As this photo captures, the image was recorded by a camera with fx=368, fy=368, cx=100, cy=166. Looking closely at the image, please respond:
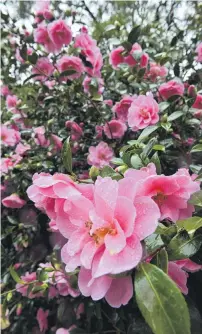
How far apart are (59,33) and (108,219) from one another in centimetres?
119

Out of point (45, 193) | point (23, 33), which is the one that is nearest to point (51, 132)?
point (23, 33)

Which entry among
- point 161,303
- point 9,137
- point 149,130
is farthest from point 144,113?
point 9,137

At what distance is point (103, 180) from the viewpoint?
0.51 m

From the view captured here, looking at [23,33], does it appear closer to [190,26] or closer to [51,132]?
[51,132]

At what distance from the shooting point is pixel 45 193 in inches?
22.2

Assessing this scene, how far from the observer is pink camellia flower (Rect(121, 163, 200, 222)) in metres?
0.54

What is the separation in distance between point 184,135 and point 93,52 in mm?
506

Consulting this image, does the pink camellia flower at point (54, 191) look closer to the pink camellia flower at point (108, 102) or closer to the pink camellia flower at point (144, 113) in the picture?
the pink camellia flower at point (144, 113)

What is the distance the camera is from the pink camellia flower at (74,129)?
4.91 feet

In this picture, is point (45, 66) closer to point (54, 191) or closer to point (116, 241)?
point (54, 191)

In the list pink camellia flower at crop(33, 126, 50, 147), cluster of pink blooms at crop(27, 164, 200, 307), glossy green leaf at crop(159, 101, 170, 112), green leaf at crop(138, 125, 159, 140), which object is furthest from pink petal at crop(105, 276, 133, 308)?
pink camellia flower at crop(33, 126, 50, 147)

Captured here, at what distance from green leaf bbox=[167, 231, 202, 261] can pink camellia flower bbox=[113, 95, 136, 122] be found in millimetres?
786

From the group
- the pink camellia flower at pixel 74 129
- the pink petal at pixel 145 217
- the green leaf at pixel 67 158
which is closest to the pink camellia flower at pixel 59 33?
the pink camellia flower at pixel 74 129

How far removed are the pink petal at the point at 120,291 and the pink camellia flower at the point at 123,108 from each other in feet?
2.75
